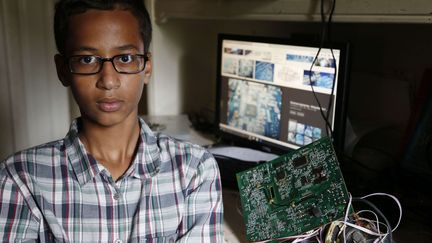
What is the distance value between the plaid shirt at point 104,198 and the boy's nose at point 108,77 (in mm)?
164

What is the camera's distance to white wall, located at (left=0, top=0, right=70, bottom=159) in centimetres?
162

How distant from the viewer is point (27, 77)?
170cm

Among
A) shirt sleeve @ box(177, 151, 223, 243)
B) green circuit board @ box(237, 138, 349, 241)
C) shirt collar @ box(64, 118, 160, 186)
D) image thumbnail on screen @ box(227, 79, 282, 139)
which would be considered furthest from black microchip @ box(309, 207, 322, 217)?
image thumbnail on screen @ box(227, 79, 282, 139)

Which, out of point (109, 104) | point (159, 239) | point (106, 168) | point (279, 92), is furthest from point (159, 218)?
point (279, 92)

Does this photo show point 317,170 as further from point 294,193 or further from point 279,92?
point 279,92

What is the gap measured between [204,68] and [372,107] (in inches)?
29.5

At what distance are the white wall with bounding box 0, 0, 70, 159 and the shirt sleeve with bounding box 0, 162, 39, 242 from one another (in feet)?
3.07

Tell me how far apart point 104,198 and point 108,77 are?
0.81 feet

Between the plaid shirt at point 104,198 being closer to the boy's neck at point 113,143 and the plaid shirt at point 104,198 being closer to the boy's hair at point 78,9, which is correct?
the boy's neck at point 113,143

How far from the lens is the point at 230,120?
1.45m

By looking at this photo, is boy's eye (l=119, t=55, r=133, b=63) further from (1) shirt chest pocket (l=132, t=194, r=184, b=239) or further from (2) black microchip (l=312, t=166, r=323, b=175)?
(2) black microchip (l=312, t=166, r=323, b=175)

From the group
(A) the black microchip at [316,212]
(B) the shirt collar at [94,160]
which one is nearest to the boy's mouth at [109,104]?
(B) the shirt collar at [94,160]

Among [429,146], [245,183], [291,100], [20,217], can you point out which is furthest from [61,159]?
[429,146]

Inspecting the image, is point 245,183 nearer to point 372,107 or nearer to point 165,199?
point 165,199
